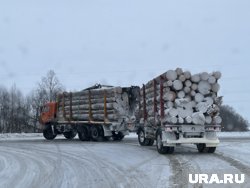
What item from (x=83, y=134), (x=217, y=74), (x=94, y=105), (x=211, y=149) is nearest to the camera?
(x=217, y=74)

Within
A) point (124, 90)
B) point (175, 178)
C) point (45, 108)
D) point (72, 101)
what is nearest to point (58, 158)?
point (175, 178)

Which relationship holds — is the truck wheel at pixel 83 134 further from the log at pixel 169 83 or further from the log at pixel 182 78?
the log at pixel 182 78

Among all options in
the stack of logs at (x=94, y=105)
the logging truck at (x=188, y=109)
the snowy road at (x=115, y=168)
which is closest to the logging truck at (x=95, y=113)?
the stack of logs at (x=94, y=105)

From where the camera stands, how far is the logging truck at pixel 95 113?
27797 millimetres

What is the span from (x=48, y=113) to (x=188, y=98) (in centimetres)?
1701

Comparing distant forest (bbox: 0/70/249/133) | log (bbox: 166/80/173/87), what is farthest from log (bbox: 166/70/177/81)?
distant forest (bbox: 0/70/249/133)

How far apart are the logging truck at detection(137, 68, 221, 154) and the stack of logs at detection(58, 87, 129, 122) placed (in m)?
8.58

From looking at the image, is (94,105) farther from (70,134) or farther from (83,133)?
(70,134)

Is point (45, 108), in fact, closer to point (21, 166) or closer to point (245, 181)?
point (21, 166)

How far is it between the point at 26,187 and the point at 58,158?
6.85 meters

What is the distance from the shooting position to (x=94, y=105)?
96.5 ft

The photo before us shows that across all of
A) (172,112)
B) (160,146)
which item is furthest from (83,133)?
(172,112)

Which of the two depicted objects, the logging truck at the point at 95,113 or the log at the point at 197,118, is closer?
the log at the point at 197,118

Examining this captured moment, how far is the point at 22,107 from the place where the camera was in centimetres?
9125
